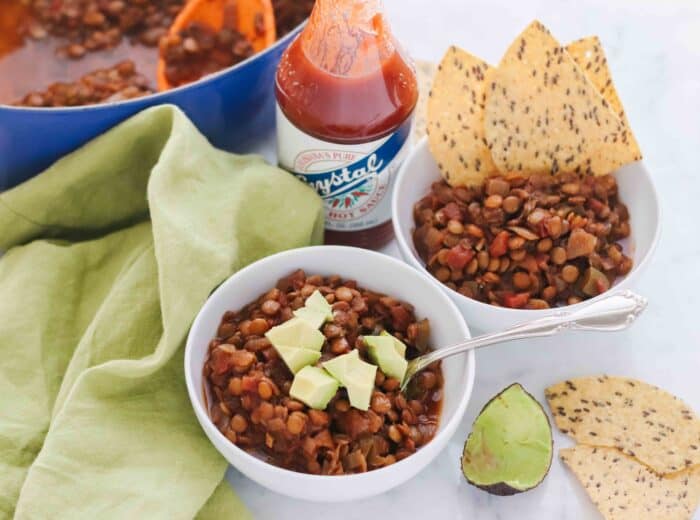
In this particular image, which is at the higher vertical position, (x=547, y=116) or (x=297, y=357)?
(x=547, y=116)

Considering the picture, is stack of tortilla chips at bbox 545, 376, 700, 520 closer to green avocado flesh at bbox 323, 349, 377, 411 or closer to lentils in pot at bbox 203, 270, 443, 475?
lentils in pot at bbox 203, 270, 443, 475

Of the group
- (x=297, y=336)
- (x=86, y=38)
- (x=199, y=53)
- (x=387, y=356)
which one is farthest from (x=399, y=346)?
(x=86, y=38)

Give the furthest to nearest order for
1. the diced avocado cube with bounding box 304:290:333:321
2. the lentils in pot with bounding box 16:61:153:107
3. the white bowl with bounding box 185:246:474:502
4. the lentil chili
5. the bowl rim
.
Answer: the lentil chili < the lentils in pot with bounding box 16:61:153:107 < the bowl rim < the diced avocado cube with bounding box 304:290:333:321 < the white bowl with bounding box 185:246:474:502

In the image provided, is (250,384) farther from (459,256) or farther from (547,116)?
(547,116)

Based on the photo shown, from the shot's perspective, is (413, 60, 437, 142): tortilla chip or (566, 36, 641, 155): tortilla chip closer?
(566, 36, 641, 155): tortilla chip

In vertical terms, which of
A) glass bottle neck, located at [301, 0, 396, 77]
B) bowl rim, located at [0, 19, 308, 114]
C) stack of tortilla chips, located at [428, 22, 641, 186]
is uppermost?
glass bottle neck, located at [301, 0, 396, 77]

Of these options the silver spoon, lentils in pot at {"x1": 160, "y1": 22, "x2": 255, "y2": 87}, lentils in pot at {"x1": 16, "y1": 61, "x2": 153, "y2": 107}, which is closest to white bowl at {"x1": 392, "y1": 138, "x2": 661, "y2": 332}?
the silver spoon

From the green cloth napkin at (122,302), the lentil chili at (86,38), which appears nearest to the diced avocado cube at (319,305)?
the green cloth napkin at (122,302)
